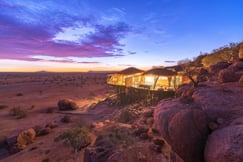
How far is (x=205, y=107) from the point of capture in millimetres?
4988

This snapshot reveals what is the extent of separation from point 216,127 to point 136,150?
110 inches

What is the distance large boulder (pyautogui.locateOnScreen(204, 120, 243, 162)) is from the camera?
3.31 m

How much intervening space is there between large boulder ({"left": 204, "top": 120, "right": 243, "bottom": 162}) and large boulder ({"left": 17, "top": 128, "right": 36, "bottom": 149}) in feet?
33.3

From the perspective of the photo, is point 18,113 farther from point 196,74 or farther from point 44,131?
point 196,74

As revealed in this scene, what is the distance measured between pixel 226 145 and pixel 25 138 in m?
11.0

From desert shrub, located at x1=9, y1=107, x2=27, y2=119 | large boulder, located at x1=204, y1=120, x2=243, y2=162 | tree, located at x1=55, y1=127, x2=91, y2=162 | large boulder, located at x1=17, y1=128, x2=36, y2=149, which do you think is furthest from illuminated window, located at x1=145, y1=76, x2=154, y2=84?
large boulder, located at x1=204, y1=120, x2=243, y2=162

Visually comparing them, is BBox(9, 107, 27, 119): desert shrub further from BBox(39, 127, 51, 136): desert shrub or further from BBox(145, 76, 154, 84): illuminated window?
BBox(145, 76, 154, 84): illuminated window


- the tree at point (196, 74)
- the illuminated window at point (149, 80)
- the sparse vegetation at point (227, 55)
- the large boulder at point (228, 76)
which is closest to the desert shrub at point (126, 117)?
the tree at point (196, 74)

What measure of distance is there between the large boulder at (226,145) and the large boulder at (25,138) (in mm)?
10147

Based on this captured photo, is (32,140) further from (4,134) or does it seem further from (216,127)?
(216,127)

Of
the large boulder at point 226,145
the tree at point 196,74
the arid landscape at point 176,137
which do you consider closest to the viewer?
the large boulder at point 226,145

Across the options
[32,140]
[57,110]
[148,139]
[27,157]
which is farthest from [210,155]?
[57,110]

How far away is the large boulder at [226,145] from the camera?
331 cm

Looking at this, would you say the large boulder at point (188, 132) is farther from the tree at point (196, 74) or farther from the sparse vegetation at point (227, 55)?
the sparse vegetation at point (227, 55)
